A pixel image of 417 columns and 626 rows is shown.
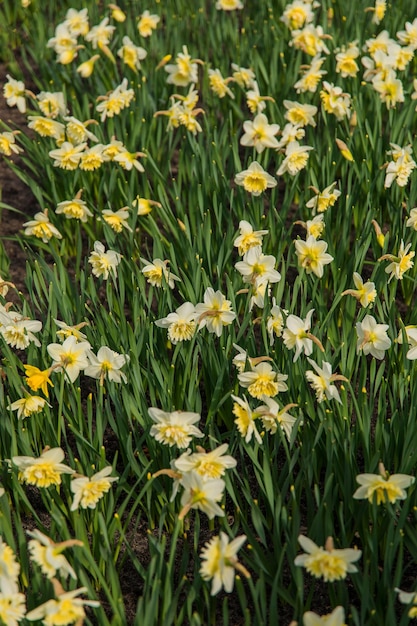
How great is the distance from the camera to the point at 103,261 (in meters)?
2.84

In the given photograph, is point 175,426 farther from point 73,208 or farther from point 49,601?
point 73,208

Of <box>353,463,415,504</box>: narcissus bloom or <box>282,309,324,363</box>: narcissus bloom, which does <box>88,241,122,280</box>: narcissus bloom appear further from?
<box>353,463,415,504</box>: narcissus bloom

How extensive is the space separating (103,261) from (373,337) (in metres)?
1.06

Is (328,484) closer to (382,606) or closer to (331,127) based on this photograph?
(382,606)

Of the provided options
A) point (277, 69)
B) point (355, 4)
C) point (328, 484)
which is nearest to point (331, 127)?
point (277, 69)

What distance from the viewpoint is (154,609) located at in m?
1.86

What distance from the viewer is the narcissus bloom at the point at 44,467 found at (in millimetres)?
2029

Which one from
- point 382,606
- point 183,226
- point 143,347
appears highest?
point 183,226

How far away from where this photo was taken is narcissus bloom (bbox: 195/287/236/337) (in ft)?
7.95

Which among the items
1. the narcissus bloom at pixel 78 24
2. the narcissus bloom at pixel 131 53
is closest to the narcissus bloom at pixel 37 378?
the narcissus bloom at pixel 131 53

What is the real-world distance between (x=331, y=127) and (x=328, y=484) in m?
2.25

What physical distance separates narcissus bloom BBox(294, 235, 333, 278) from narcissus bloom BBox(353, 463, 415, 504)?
0.97 metres

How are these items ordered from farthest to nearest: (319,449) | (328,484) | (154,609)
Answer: (319,449)
(328,484)
(154,609)

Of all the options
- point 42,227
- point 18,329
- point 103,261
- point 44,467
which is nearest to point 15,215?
point 42,227
